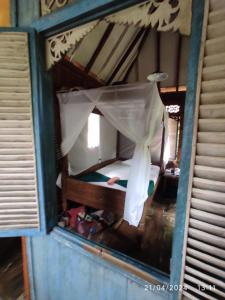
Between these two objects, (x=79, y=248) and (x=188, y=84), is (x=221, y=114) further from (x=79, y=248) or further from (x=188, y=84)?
(x=79, y=248)

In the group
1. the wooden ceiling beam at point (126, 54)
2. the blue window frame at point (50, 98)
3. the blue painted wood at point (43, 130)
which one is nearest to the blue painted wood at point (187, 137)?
the blue window frame at point (50, 98)

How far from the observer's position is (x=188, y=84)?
82cm

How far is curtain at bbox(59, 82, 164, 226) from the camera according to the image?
2.05 metres

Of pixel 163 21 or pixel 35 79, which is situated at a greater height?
pixel 163 21

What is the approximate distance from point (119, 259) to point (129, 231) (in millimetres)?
1932

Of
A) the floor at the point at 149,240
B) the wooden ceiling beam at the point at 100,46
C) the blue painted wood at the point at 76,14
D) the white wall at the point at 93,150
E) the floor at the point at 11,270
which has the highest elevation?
the wooden ceiling beam at the point at 100,46

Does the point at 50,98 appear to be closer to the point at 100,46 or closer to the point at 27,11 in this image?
the point at 27,11

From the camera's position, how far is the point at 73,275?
1431mm

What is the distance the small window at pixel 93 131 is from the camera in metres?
3.50

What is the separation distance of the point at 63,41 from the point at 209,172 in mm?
1208

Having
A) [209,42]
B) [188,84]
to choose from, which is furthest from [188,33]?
[188,84]

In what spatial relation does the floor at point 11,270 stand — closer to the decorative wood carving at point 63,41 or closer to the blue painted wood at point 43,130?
the blue painted wood at point 43,130

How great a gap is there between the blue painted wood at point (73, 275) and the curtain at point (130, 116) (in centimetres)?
107

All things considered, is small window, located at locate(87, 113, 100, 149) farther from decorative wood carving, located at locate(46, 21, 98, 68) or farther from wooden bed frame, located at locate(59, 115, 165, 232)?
decorative wood carving, located at locate(46, 21, 98, 68)
